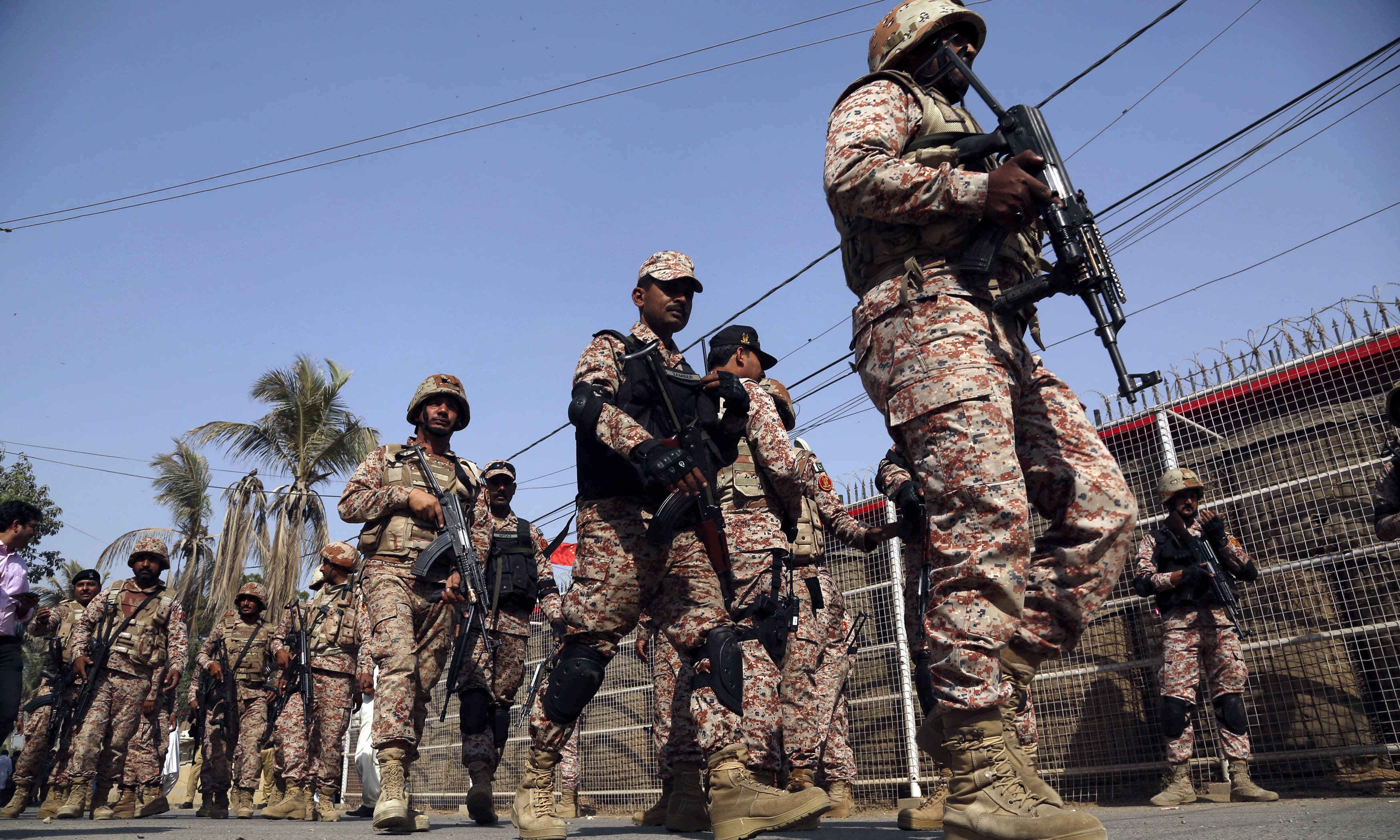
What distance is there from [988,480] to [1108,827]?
1.53m

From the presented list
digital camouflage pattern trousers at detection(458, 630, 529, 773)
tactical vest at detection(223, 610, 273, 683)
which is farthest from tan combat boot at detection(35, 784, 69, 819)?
digital camouflage pattern trousers at detection(458, 630, 529, 773)

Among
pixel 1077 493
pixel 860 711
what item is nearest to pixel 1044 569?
pixel 1077 493

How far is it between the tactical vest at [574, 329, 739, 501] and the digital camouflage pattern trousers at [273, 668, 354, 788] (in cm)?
626

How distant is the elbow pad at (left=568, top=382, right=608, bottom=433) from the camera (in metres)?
3.62

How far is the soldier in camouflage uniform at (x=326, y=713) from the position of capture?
29.1 ft

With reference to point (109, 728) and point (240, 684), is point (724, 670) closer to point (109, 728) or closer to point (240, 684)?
point (109, 728)

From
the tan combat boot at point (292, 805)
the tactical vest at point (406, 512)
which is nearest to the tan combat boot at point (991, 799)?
the tactical vest at point (406, 512)

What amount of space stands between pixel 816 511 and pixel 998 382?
3610 mm

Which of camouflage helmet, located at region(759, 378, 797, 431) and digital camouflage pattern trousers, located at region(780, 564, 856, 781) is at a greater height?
camouflage helmet, located at region(759, 378, 797, 431)

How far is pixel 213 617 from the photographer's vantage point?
Result: 2212 cm

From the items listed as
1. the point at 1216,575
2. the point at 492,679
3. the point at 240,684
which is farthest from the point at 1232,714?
the point at 240,684

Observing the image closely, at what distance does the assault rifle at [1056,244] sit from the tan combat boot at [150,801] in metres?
9.97

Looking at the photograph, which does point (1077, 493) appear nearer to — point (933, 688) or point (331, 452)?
point (933, 688)

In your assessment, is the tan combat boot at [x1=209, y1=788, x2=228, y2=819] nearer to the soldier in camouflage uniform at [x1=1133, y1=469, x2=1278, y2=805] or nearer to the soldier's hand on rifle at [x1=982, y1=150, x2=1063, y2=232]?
the soldier in camouflage uniform at [x1=1133, y1=469, x2=1278, y2=805]
